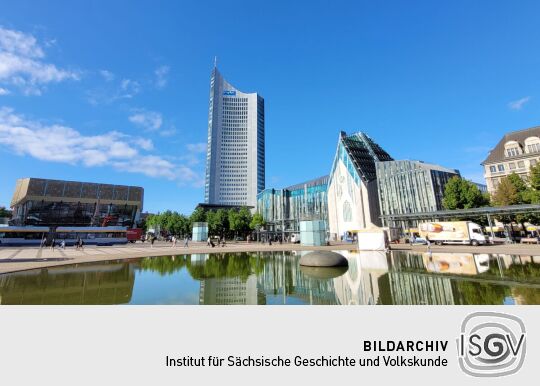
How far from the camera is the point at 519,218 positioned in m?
38.8

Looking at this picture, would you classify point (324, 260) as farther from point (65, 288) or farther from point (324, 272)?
point (65, 288)

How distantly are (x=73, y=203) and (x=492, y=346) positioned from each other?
4917 inches

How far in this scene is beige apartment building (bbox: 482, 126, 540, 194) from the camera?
5344 centimetres

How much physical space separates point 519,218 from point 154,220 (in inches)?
3987

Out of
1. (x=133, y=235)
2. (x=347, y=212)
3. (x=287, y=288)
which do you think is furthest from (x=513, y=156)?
(x=133, y=235)

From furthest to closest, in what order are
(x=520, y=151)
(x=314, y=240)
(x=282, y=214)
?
1. (x=282, y=214)
2. (x=520, y=151)
3. (x=314, y=240)

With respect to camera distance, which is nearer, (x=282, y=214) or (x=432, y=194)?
(x=432, y=194)

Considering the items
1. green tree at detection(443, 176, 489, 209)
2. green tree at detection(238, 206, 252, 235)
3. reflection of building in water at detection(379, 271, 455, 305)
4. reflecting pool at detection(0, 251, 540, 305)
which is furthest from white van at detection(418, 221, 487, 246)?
green tree at detection(238, 206, 252, 235)

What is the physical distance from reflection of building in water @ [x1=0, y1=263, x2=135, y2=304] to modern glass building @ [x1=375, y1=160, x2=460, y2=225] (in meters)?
68.9

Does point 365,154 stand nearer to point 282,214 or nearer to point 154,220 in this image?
point 282,214

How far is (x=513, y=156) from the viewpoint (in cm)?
5581

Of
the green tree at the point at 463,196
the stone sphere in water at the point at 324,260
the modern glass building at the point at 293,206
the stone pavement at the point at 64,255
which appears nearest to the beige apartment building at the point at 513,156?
the green tree at the point at 463,196

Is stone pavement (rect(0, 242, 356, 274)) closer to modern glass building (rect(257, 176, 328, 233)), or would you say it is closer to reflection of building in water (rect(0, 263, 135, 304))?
reflection of building in water (rect(0, 263, 135, 304))

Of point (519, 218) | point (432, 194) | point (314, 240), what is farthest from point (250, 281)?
point (432, 194)
